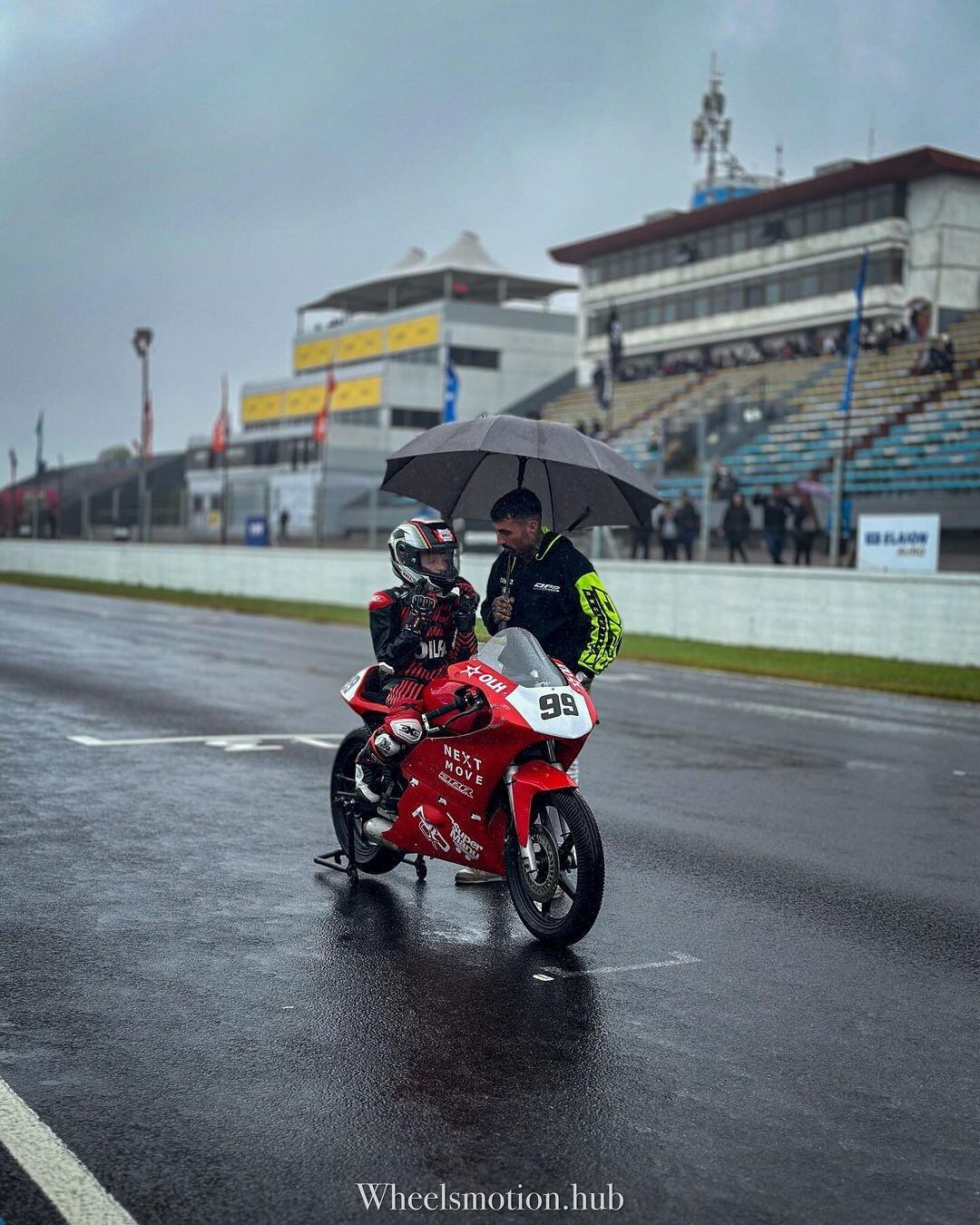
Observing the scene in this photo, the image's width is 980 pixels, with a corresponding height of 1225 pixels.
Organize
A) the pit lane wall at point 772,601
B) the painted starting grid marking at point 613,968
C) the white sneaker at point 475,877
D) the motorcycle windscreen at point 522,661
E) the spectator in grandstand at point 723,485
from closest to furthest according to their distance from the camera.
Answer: the painted starting grid marking at point 613,968 < the motorcycle windscreen at point 522,661 < the white sneaker at point 475,877 < the pit lane wall at point 772,601 < the spectator in grandstand at point 723,485

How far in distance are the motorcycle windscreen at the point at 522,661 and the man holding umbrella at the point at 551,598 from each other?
495 millimetres

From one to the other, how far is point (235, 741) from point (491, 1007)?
21.3 ft

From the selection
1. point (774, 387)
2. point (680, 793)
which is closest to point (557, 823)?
point (680, 793)

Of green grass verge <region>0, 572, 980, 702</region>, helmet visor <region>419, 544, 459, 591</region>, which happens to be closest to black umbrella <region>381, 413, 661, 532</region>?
helmet visor <region>419, 544, 459, 591</region>

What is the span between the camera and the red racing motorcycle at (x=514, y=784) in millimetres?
5539

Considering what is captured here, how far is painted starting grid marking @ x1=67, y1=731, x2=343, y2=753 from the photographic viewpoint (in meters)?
10.8

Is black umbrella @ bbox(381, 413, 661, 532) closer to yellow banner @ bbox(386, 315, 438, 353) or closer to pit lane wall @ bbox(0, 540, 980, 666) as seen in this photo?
pit lane wall @ bbox(0, 540, 980, 666)

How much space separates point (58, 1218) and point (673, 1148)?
59.5 inches

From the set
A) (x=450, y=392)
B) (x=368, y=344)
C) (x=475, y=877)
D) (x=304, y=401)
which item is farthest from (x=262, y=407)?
(x=475, y=877)

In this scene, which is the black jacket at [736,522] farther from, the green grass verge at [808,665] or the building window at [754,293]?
the building window at [754,293]

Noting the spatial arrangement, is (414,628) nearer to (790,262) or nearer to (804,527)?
(804,527)

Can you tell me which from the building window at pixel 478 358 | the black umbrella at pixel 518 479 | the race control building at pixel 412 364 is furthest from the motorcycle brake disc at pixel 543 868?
the building window at pixel 478 358

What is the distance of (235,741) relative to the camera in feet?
36.5

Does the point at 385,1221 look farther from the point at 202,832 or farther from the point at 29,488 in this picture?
the point at 29,488
